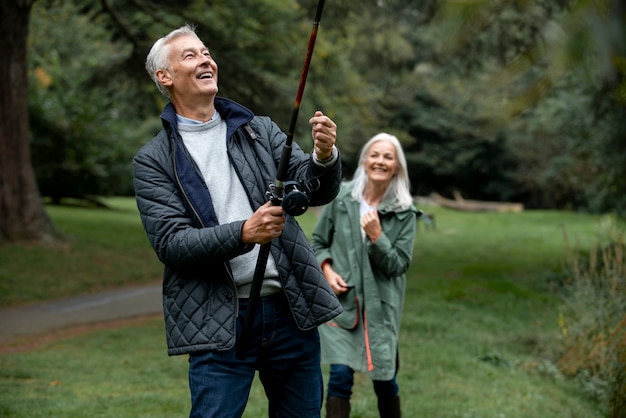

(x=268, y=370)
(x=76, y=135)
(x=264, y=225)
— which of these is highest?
(x=76, y=135)

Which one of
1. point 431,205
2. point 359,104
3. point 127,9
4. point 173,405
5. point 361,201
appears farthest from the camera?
point 431,205

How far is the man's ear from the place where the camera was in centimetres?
321

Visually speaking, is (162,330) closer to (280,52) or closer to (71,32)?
(280,52)

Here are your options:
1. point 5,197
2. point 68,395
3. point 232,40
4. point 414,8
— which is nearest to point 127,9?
point 232,40

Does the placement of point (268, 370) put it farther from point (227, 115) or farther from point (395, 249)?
point (395, 249)

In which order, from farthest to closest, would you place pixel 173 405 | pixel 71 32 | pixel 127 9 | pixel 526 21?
pixel 71 32 < pixel 127 9 < pixel 526 21 < pixel 173 405

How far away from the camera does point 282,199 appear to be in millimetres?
2891

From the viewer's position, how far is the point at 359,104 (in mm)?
26078

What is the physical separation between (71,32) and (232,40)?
19024 mm

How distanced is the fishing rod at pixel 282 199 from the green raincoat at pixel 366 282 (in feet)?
6.05

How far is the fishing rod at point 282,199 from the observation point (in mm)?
2854

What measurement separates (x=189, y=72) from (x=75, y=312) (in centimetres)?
865

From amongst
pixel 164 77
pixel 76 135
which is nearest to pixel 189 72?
pixel 164 77

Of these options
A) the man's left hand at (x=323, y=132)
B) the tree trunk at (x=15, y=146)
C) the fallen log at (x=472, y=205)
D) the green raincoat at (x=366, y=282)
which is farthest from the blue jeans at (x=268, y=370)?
the fallen log at (x=472, y=205)
